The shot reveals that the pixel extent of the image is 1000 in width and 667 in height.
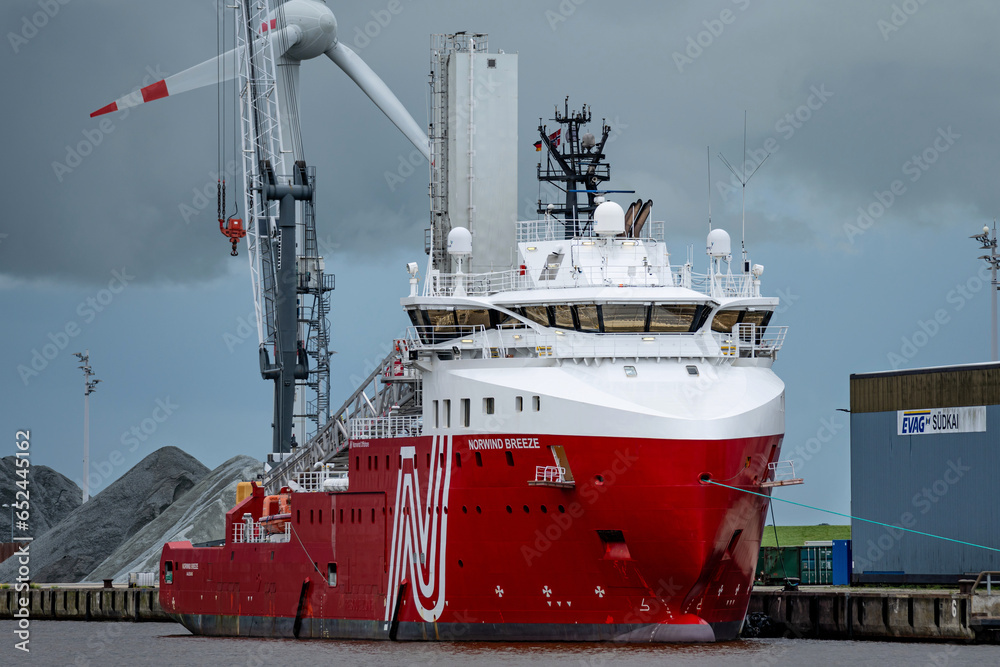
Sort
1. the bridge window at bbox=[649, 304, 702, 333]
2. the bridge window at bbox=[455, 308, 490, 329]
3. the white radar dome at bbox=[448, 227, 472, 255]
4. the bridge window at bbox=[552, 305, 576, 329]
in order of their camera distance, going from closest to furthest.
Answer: the bridge window at bbox=[649, 304, 702, 333] < the bridge window at bbox=[552, 305, 576, 329] < the bridge window at bbox=[455, 308, 490, 329] < the white radar dome at bbox=[448, 227, 472, 255]

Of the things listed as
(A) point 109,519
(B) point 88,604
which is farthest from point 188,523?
(A) point 109,519

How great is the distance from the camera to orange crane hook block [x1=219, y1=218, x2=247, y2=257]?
65.2m

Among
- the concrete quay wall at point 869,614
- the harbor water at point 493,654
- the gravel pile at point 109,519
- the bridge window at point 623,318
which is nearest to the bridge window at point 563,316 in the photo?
the bridge window at point 623,318

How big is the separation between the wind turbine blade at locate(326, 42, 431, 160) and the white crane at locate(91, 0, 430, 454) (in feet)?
4.02

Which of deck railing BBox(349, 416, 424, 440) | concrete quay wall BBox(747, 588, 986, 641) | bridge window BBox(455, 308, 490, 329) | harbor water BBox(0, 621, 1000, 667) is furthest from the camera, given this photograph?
deck railing BBox(349, 416, 424, 440)

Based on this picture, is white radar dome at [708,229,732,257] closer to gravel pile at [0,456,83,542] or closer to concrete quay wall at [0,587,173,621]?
concrete quay wall at [0,587,173,621]

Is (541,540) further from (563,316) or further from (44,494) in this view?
(44,494)

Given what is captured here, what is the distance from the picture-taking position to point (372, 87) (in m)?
70.8

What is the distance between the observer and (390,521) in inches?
1788

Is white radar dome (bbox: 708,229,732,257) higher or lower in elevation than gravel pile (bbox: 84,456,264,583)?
higher

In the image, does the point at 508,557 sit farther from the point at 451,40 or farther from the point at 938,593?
the point at 451,40

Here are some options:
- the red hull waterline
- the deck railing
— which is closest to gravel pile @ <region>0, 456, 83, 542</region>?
the deck railing

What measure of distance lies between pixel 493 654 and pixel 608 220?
1179cm

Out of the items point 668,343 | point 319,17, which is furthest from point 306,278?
point 668,343
